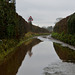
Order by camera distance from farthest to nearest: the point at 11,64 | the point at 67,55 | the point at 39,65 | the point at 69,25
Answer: the point at 69,25
the point at 67,55
the point at 11,64
the point at 39,65

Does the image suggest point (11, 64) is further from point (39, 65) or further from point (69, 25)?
point (69, 25)

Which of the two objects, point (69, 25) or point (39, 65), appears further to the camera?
point (69, 25)

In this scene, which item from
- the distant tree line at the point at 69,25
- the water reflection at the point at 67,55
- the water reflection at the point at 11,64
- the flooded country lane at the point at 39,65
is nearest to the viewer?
the flooded country lane at the point at 39,65

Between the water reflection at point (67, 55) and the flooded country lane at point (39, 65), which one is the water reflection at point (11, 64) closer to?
the flooded country lane at point (39, 65)

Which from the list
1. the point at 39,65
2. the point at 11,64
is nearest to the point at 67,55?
the point at 39,65

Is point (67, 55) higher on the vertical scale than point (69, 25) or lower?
lower

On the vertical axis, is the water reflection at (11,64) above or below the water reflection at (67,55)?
below

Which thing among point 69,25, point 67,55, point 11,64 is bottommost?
point 11,64

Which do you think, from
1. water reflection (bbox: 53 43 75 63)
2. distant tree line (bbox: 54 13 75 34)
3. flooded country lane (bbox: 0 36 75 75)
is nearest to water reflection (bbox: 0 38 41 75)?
flooded country lane (bbox: 0 36 75 75)

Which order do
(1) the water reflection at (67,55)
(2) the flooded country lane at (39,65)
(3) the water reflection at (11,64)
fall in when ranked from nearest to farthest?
(2) the flooded country lane at (39,65) < (3) the water reflection at (11,64) < (1) the water reflection at (67,55)

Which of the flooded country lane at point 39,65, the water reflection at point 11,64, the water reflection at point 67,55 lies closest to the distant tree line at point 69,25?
the water reflection at point 67,55

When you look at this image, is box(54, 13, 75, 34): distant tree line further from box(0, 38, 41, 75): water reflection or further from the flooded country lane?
box(0, 38, 41, 75): water reflection

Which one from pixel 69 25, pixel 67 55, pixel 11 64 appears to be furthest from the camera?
pixel 69 25

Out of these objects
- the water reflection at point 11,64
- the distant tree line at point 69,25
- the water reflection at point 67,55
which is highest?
the distant tree line at point 69,25
